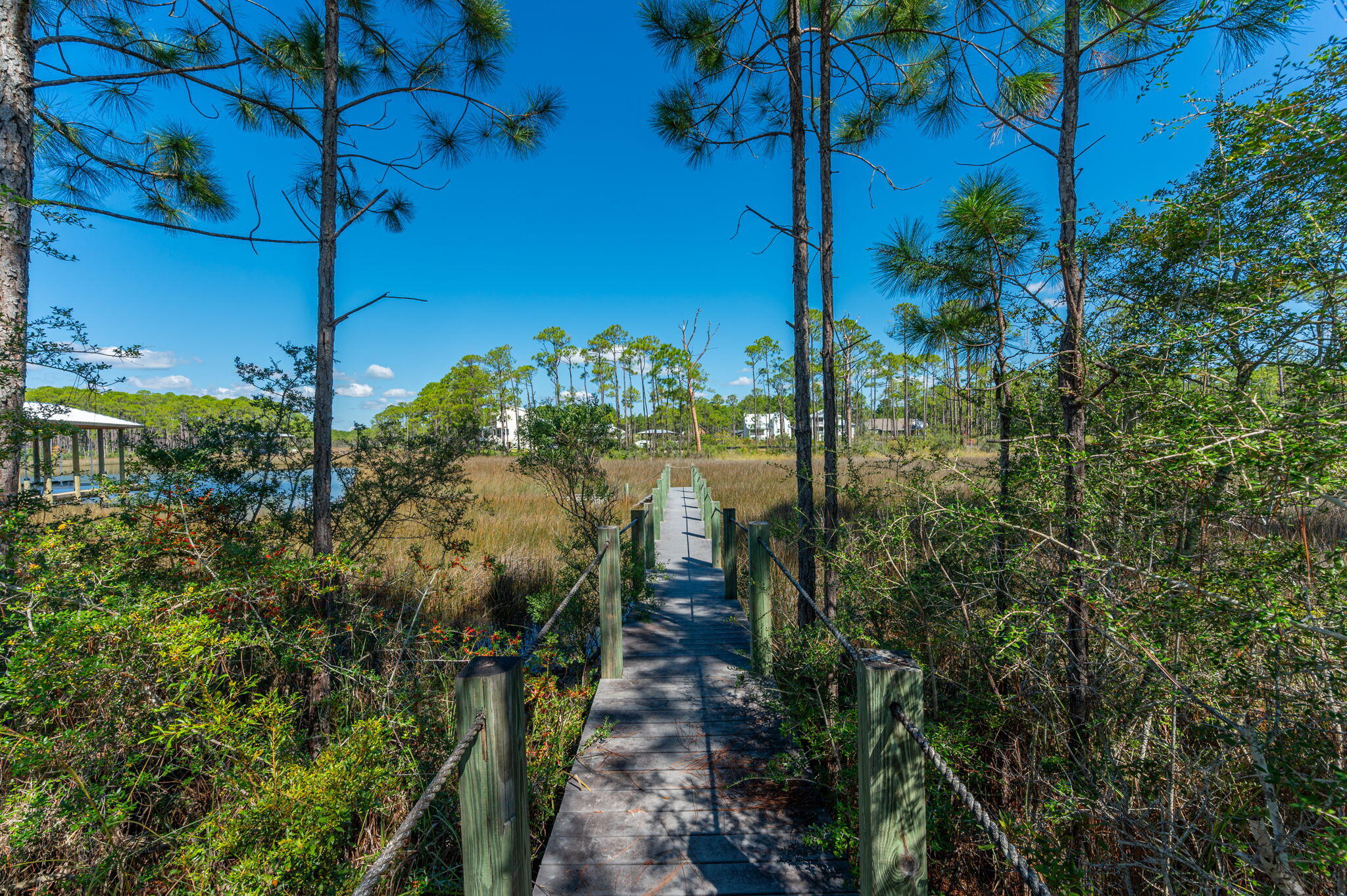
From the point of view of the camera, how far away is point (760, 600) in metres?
4.26

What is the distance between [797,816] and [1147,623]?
188 cm

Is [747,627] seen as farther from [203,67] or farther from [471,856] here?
[203,67]

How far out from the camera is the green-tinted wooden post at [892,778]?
165 cm

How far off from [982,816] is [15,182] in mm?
7915

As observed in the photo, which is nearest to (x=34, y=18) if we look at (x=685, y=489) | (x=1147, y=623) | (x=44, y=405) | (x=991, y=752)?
(x=44, y=405)

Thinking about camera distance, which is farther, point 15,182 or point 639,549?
point 639,549

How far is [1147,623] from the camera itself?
214 centimetres

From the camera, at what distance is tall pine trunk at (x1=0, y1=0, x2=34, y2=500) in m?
4.18

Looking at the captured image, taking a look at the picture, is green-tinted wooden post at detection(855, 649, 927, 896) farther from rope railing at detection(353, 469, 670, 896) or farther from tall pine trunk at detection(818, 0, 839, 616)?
tall pine trunk at detection(818, 0, 839, 616)

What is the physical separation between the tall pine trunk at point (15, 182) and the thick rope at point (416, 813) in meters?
5.25

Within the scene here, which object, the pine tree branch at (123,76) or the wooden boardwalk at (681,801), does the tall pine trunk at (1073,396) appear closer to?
the wooden boardwalk at (681,801)

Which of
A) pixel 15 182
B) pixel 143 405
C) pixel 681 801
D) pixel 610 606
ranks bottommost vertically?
pixel 681 801

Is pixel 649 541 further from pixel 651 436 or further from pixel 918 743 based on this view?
pixel 651 436

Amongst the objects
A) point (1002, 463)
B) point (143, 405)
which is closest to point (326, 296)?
point (1002, 463)
